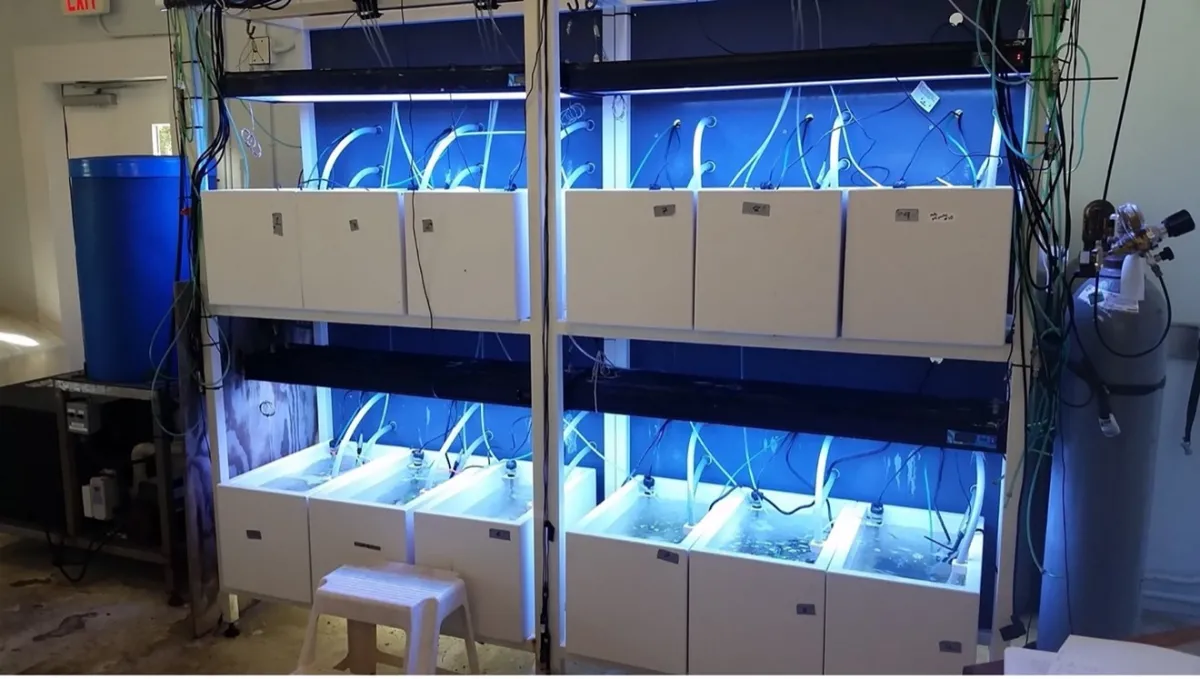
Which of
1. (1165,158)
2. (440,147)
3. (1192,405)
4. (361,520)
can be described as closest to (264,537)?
(361,520)

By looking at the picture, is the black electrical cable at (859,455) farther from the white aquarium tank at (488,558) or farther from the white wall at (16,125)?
the white wall at (16,125)

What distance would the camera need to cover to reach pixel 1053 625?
84.9 inches

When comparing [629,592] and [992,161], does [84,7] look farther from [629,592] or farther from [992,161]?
[992,161]

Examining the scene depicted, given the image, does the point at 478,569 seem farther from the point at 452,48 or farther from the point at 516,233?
the point at 452,48

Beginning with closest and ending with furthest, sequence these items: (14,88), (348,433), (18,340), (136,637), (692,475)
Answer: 1. (692,475)
2. (136,637)
3. (348,433)
4. (14,88)
5. (18,340)

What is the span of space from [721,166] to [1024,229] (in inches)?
38.0

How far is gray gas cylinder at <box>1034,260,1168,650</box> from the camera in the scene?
80.1 inches

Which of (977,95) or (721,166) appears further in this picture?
(721,166)

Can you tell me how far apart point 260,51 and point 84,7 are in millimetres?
980

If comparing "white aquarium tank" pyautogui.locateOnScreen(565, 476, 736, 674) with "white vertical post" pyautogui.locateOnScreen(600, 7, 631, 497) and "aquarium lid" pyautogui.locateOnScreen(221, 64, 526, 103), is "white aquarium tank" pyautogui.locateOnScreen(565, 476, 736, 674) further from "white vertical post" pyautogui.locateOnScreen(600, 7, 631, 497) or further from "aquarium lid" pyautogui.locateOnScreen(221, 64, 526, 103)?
"aquarium lid" pyautogui.locateOnScreen(221, 64, 526, 103)

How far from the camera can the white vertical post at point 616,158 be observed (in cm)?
274

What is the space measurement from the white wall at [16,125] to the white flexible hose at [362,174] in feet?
0.84

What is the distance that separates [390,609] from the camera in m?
2.35

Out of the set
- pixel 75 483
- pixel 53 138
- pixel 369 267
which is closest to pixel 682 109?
pixel 369 267
